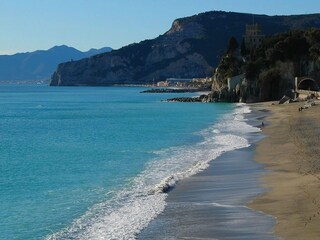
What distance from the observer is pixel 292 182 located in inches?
806

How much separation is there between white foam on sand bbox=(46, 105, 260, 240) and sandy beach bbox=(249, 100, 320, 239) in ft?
9.74

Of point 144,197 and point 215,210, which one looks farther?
point 144,197

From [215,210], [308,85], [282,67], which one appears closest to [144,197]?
[215,210]

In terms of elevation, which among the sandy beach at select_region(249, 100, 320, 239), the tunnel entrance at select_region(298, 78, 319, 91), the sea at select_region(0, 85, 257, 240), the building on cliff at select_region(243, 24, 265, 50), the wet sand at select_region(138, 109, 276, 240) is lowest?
the sea at select_region(0, 85, 257, 240)

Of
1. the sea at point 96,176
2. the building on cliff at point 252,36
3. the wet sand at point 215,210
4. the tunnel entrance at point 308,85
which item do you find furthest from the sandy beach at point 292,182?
the building on cliff at point 252,36

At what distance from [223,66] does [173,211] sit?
9622 cm

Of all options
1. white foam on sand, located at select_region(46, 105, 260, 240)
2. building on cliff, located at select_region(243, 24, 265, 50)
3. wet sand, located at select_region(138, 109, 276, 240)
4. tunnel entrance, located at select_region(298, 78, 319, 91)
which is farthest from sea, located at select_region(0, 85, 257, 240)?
building on cliff, located at select_region(243, 24, 265, 50)

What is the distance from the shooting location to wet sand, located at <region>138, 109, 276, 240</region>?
14297mm

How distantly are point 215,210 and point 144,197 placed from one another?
3.55 meters

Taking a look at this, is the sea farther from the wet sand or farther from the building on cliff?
the building on cliff

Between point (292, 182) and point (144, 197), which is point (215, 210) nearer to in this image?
point (144, 197)

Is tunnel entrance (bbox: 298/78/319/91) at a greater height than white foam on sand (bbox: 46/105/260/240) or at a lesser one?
greater

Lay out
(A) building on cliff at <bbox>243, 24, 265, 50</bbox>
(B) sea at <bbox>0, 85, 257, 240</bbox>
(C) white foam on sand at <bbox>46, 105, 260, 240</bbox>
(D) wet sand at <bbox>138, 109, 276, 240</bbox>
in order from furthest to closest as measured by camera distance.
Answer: (A) building on cliff at <bbox>243, 24, 265, 50</bbox> < (B) sea at <bbox>0, 85, 257, 240</bbox> < (C) white foam on sand at <bbox>46, 105, 260, 240</bbox> < (D) wet sand at <bbox>138, 109, 276, 240</bbox>

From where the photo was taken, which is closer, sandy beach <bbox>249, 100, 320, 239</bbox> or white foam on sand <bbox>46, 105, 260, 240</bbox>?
sandy beach <bbox>249, 100, 320, 239</bbox>
